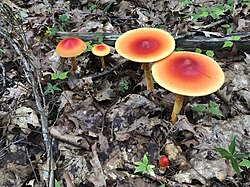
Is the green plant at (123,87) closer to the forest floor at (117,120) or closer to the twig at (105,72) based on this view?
the forest floor at (117,120)

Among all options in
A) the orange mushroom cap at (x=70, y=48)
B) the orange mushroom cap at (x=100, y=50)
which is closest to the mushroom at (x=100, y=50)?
the orange mushroom cap at (x=100, y=50)

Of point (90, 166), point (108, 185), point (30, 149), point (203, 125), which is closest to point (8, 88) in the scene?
point (30, 149)

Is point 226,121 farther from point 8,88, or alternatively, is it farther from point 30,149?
point 8,88

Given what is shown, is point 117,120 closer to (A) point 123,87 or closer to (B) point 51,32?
(A) point 123,87

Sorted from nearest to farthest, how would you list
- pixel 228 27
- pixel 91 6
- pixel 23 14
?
pixel 228 27 < pixel 23 14 < pixel 91 6

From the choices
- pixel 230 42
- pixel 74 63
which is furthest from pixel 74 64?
pixel 230 42
